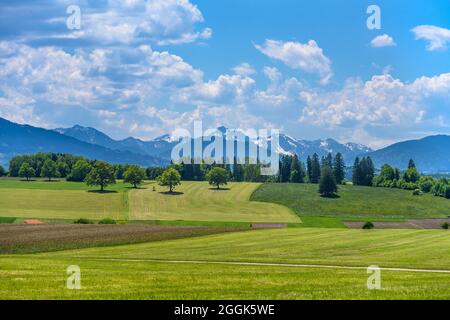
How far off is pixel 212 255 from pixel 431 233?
151ft

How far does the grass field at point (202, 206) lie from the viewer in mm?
120375

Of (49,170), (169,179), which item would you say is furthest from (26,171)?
(169,179)

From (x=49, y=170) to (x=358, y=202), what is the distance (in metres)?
107

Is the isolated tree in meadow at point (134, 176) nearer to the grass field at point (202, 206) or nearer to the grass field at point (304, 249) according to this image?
the grass field at point (202, 206)

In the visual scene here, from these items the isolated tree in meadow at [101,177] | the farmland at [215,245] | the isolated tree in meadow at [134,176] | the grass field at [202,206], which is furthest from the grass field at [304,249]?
the isolated tree in meadow at [134,176]

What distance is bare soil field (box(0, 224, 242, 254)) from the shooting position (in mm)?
60031

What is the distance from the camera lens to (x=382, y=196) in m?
161

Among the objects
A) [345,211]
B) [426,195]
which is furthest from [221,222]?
[426,195]

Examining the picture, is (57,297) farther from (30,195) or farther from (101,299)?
(30,195)

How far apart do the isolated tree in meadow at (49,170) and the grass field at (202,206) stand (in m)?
43.1

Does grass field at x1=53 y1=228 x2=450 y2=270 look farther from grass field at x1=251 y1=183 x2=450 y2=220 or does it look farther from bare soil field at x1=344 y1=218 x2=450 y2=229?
grass field at x1=251 y1=183 x2=450 y2=220

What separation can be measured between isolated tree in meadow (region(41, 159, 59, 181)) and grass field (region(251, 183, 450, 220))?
73920 millimetres

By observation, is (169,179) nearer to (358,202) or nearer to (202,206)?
(202,206)
